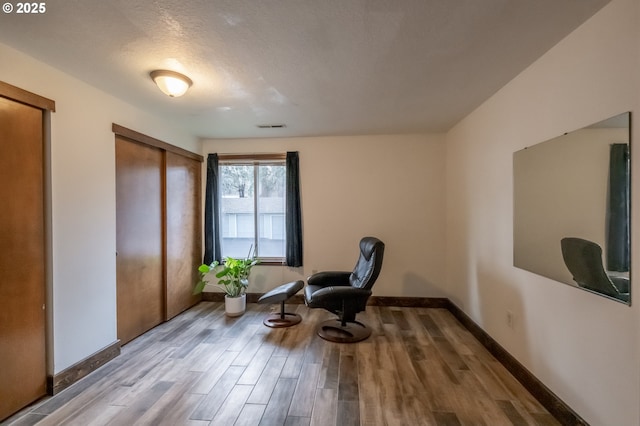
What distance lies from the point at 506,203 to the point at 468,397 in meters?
1.58

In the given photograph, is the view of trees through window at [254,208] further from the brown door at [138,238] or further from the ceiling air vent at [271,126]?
the brown door at [138,238]

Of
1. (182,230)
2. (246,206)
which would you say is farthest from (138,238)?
(246,206)

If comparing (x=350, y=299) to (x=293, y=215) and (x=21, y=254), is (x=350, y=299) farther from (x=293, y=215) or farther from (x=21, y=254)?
(x=21, y=254)

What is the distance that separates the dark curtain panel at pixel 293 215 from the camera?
13.5 feet

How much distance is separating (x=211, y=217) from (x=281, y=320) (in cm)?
185

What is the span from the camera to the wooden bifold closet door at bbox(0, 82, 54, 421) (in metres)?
1.84

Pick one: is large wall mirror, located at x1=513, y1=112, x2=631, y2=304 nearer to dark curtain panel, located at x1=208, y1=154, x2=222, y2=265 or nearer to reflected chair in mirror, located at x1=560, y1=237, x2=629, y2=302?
reflected chair in mirror, located at x1=560, y1=237, x2=629, y2=302

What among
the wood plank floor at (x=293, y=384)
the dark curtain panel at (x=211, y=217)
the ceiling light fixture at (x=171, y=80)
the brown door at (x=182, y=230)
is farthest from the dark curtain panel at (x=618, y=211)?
the dark curtain panel at (x=211, y=217)

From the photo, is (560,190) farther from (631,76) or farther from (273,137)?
(273,137)

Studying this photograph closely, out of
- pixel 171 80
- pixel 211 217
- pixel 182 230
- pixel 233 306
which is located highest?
pixel 171 80

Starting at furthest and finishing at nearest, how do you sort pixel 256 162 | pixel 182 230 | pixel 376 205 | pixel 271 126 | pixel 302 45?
pixel 256 162 → pixel 376 205 → pixel 182 230 → pixel 271 126 → pixel 302 45

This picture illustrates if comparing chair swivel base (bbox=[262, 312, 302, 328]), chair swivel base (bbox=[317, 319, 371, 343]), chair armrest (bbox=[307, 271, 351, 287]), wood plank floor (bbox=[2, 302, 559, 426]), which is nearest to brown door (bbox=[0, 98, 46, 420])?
wood plank floor (bbox=[2, 302, 559, 426])

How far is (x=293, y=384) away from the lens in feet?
7.20

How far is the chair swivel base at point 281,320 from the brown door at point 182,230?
1.22 m
